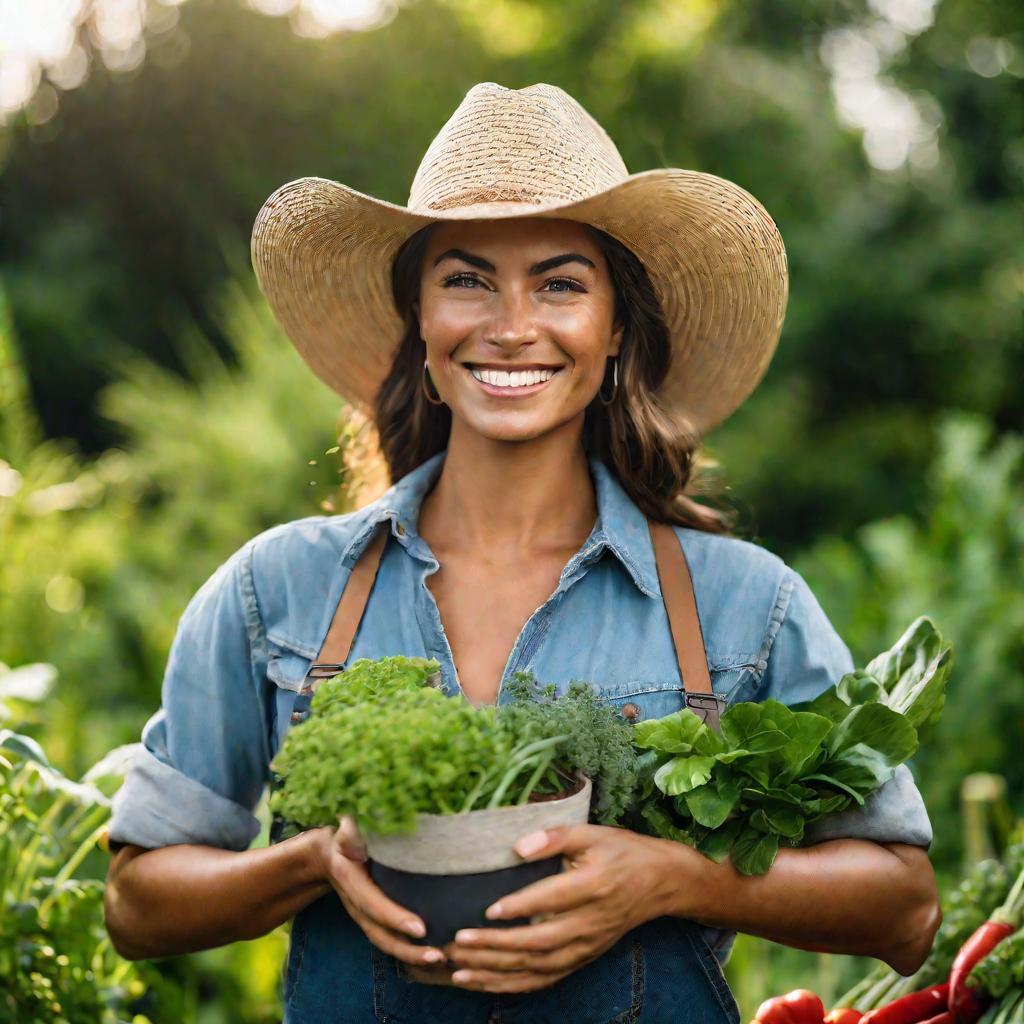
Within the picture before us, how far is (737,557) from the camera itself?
2.31 metres

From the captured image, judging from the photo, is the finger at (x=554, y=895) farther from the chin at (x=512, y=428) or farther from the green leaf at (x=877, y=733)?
the chin at (x=512, y=428)

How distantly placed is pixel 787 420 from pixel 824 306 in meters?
1.05

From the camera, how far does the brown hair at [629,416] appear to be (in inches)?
97.0

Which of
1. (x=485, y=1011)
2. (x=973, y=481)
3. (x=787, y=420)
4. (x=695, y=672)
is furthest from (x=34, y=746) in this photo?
(x=787, y=420)

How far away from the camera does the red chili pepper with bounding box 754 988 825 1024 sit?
236 cm

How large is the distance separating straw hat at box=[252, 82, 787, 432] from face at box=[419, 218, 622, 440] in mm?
64

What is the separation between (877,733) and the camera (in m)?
1.99

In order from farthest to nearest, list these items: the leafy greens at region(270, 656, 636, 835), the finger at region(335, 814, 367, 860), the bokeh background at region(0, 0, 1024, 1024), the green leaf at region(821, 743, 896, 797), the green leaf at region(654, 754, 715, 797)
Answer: the bokeh background at region(0, 0, 1024, 1024), the green leaf at region(821, 743, 896, 797), the green leaf at region(654, 754, 715, 797), the finger at region(335, 814, 367, 860), the leafy greens at region(270, 656, 636, 835)

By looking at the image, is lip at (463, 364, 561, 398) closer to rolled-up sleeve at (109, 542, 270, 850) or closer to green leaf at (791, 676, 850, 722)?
rolled-up sleeve at (109, 542, 270, 850)

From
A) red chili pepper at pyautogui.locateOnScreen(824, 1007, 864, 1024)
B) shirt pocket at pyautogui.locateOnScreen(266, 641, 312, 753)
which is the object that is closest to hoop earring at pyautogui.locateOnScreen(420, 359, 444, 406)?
shirt pocket at pyautogui.locateOnScreen(266, 641, 312, 753)

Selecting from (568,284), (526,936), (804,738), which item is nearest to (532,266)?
(568,284)

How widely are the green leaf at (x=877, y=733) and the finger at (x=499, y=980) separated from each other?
23.4 inches

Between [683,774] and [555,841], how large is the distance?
0.86ft

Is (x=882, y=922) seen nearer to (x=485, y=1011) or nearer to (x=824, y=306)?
(x=485, y=1011)
